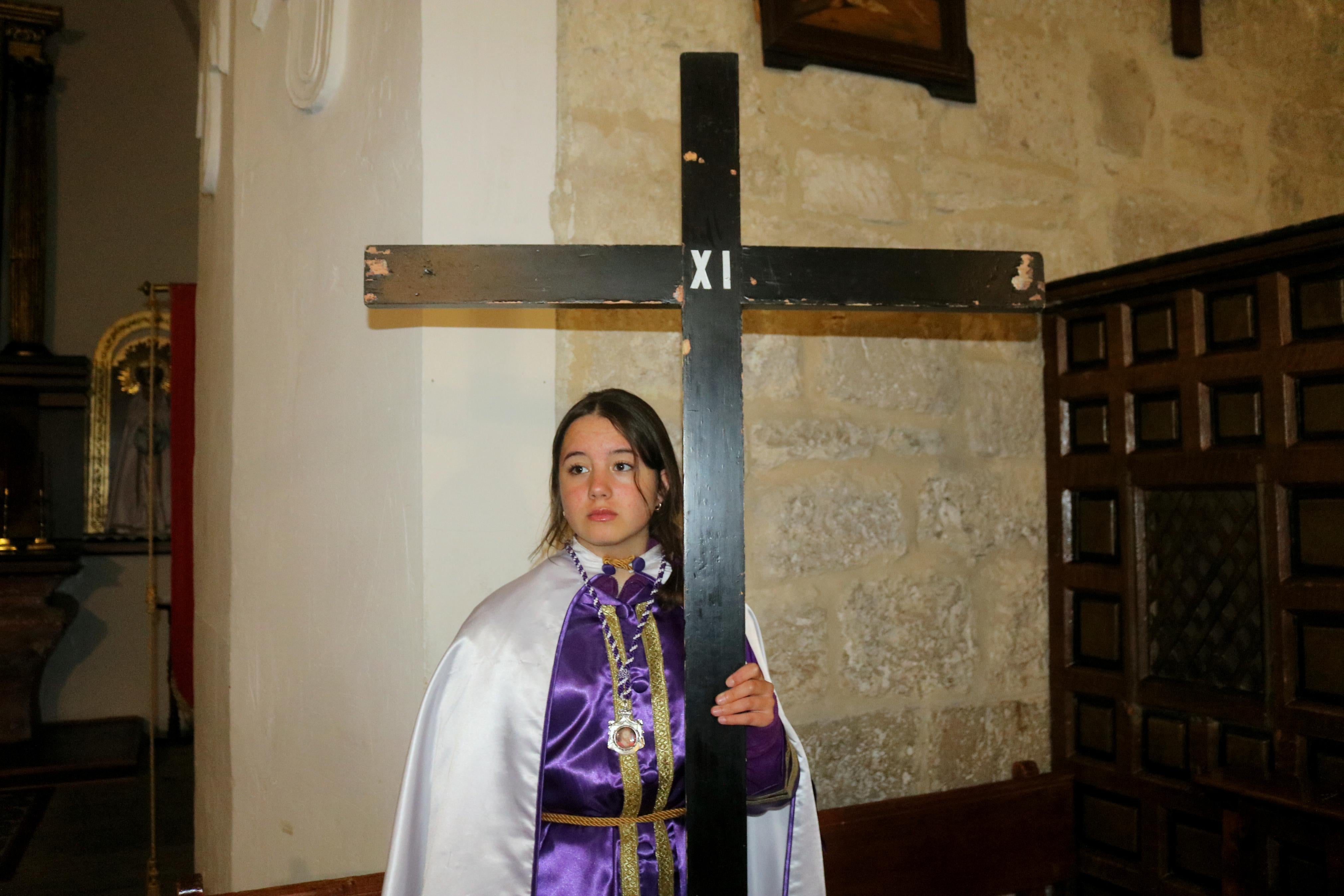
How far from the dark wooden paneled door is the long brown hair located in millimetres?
1191

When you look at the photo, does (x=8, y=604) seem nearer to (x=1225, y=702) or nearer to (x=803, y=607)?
(x=803, y=607)

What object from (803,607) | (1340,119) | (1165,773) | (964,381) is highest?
(1340,119)

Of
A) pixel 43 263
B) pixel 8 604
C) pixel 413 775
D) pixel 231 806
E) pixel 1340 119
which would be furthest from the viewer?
pixel 43 263

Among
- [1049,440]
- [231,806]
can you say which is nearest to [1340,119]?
[1049,440]

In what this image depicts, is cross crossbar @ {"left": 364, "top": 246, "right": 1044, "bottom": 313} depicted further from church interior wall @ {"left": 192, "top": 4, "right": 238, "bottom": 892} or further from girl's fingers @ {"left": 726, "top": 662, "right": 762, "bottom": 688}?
church interior wall @ {"left": 192, "top": 4, "right": 238, "bottom": 892}

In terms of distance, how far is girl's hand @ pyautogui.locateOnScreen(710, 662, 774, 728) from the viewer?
1303 millimetres

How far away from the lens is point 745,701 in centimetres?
131

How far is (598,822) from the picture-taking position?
5.29 feet

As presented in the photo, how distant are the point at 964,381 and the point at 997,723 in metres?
0.85

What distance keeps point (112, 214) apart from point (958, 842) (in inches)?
286

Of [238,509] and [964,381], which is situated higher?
[964,381]

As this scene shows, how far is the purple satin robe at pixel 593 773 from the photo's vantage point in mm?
1593

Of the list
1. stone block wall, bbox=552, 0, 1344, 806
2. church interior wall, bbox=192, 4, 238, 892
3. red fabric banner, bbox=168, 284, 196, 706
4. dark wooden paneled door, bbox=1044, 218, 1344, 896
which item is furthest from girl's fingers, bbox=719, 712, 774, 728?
red fabric banner, bbox=168, 284, 196, 706

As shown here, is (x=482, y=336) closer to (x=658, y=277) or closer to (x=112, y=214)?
(x=658, y=277)
